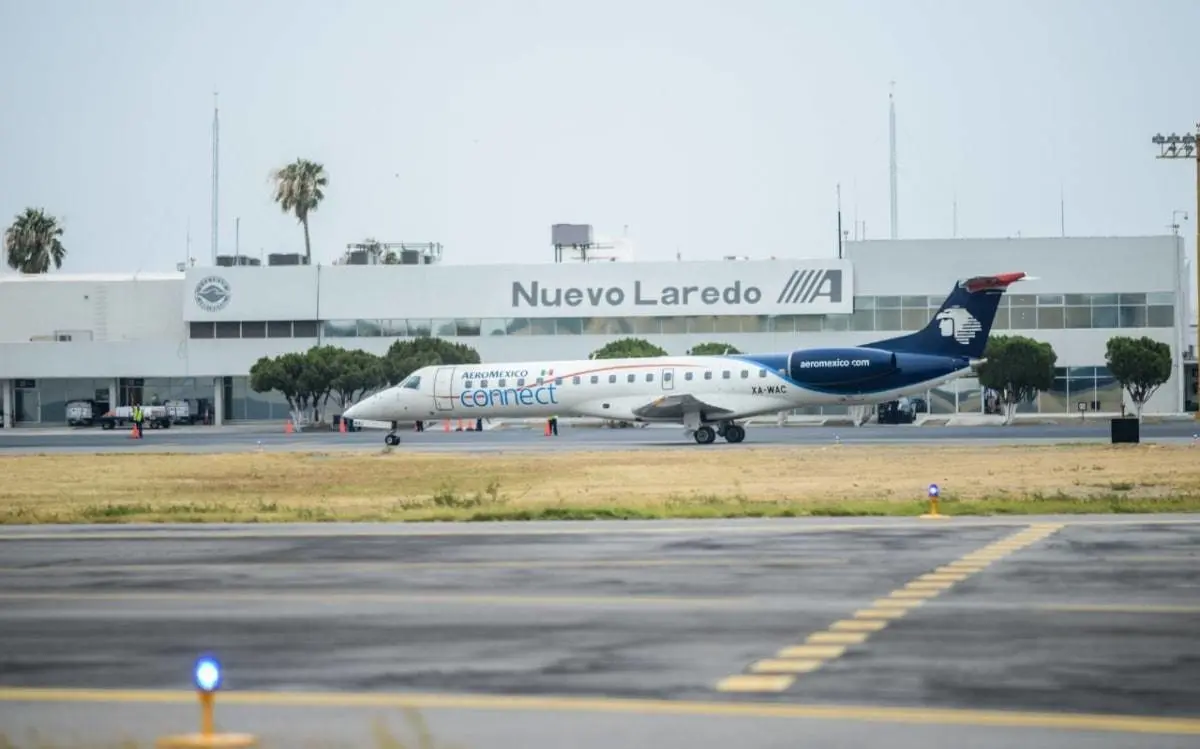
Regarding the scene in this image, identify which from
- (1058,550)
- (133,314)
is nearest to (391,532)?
(1058,550)

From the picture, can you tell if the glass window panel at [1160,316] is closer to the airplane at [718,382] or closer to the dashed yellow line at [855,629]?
the airplane at [718,382]

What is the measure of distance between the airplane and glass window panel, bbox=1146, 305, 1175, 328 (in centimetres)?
4086

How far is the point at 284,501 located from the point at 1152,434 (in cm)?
3794

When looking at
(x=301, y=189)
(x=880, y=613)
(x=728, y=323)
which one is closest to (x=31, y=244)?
(x=301, y=189)

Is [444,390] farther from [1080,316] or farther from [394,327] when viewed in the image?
[1080,316]

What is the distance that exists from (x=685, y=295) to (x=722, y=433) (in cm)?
4033

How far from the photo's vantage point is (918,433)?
66.6 metres

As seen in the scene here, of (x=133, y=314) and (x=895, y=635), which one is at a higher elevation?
(x=133, y=314)

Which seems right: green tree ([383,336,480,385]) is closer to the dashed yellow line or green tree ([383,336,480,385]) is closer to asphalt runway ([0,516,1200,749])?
asphalt runway ([0,516,1200,749])

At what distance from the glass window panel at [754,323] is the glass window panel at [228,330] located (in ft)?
105

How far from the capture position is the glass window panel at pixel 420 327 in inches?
4058

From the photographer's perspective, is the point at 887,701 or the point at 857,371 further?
the point at 857,371

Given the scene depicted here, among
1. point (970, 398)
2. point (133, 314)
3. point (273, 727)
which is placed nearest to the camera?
point (273, 727)

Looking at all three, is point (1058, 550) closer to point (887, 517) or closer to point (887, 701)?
point (887, 517)
